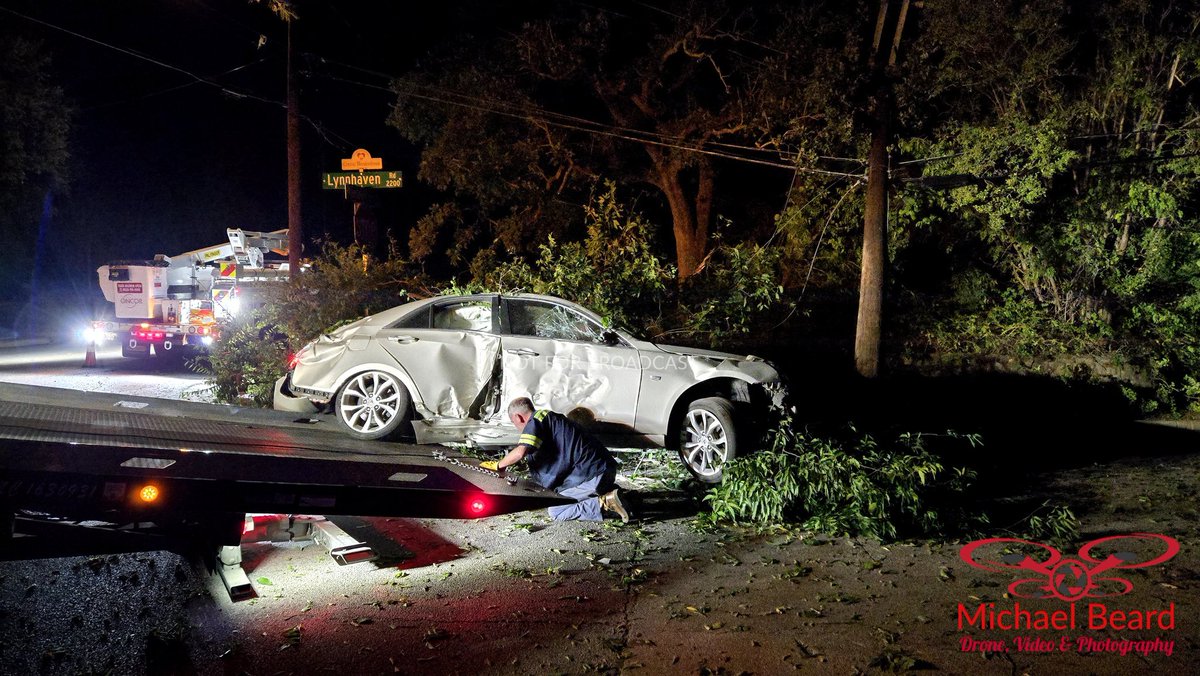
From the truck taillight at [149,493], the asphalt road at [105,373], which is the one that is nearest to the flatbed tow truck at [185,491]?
the truck taillight at [149,493]

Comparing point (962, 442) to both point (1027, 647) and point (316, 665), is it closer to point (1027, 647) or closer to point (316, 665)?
point (1027, 647)

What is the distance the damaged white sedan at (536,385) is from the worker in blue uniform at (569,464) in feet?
3.67

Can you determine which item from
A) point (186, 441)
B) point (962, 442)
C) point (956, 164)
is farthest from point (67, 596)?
→ point (956, 164)

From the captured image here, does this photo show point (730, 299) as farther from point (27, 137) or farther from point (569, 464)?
point (27, 137)

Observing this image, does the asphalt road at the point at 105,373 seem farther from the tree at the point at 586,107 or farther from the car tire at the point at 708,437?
the car tire at the point at 708,437

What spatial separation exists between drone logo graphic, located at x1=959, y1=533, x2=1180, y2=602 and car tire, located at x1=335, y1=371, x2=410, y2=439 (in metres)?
5.10

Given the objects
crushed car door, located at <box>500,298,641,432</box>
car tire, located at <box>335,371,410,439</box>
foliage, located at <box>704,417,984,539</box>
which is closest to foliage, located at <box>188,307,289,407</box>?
car tire, located at <box>335,371,410,439</box>

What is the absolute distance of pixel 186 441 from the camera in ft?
16.8

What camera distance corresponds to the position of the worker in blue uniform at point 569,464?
6434 millimetres

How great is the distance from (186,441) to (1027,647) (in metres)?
5.08

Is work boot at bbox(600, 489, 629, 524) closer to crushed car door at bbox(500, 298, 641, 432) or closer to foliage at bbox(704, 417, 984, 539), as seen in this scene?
foliage at bbox(704, 417, 984, 539)

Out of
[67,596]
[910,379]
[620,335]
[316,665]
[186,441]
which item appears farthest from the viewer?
[910,379]

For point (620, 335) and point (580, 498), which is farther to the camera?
point (620, 335)

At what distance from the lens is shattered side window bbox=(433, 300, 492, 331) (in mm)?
8258
